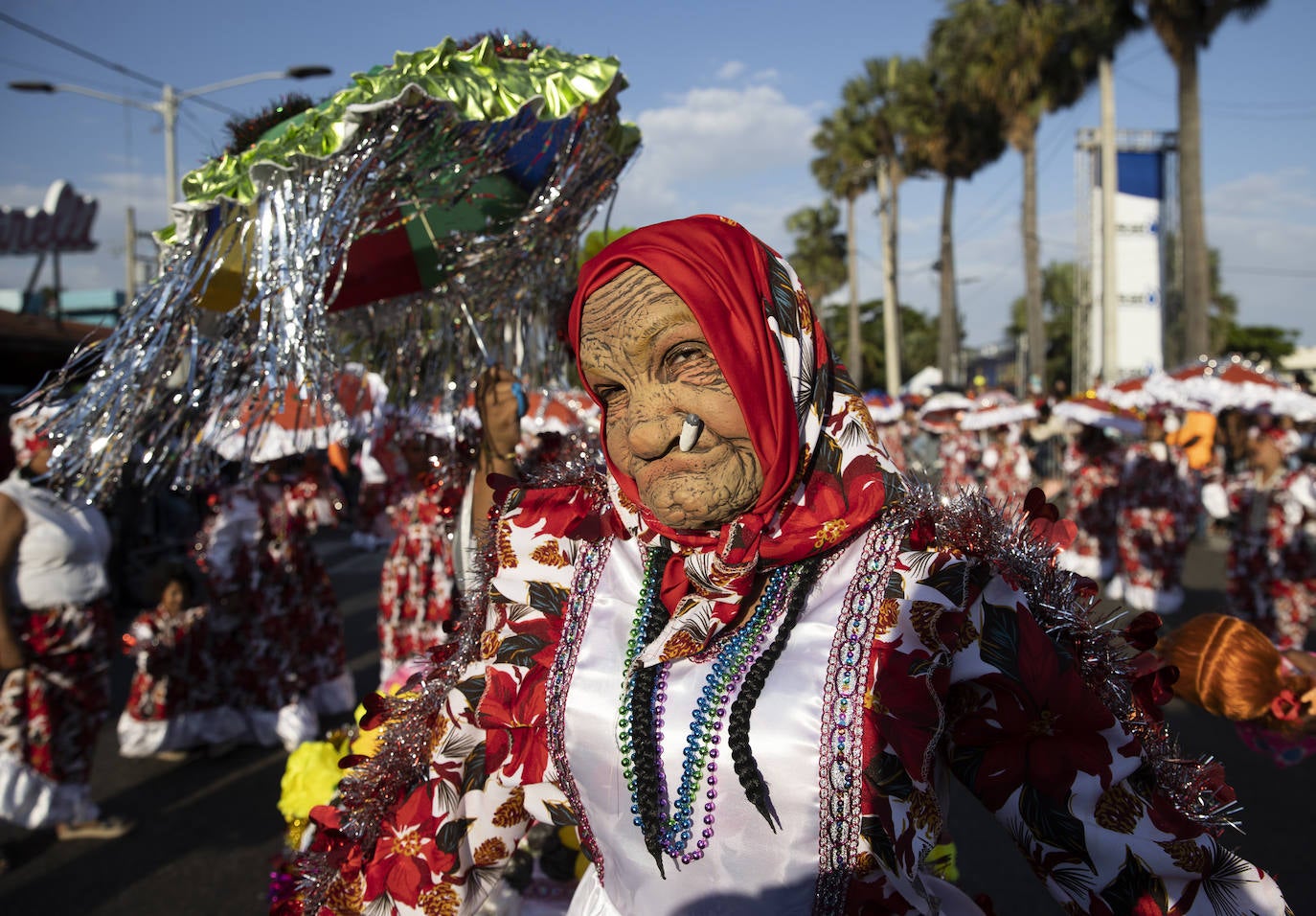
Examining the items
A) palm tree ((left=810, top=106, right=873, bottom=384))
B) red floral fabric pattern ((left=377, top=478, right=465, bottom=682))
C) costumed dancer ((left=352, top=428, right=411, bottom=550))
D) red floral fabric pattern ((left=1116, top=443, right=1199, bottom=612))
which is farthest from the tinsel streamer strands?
palm tree ((left=810, top=106, right=873, bottom=384))

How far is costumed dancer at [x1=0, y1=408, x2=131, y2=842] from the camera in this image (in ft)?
13.8

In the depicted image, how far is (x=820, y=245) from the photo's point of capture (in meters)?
47.0

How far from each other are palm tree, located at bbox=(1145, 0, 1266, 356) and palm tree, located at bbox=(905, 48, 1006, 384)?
32.7ft

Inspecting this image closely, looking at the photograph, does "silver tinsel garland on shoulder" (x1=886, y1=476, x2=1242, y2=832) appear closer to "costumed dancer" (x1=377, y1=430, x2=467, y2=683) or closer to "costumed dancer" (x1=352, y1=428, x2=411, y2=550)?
"costumed dancer" (x1=352, y1=428, x2=411, y2=550)

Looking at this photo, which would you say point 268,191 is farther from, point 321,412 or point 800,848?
point 800,848

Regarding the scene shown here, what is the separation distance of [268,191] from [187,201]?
0.16m

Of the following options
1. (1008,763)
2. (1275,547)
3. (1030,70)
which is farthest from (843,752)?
(1030,70)

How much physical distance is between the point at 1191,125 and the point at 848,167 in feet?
58.2

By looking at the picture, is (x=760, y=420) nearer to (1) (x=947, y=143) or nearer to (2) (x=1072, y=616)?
(2) (x=1072, y=616)

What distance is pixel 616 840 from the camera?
55.4 inches

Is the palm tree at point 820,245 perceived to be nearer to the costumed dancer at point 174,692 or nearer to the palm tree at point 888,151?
the palm tree at point 888,151

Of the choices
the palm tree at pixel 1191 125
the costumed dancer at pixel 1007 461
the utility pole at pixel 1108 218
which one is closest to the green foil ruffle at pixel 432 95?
the costumed dancer at pixel 1007 461

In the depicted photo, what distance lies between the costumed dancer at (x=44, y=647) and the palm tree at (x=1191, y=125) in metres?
17.3

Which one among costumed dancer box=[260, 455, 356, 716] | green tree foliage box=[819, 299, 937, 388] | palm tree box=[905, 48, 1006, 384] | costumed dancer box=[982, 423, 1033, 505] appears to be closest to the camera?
costumed dancer box=[260, 455, 356, 716]
